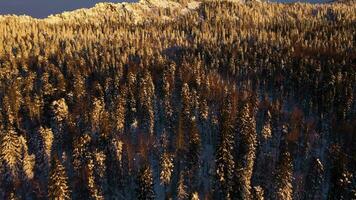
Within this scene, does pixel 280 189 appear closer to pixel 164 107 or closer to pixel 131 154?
pixel 131 154

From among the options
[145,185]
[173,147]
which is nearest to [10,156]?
[145,185]

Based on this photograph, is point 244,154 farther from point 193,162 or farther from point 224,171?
point 224,171

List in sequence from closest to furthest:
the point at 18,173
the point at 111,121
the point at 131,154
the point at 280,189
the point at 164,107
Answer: the point at 280,189 → the point at 18,173 → the point at 131,154 → the point at 111,121 → the point at 164,107

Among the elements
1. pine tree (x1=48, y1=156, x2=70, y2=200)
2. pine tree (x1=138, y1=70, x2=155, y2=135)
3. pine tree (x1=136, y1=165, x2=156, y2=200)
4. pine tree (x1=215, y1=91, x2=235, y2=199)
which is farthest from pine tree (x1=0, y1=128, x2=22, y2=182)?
pine tree (x1=215, y1=91, x2=235, y2=199)

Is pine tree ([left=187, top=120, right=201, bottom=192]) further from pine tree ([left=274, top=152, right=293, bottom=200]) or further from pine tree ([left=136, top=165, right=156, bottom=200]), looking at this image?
pine tree ([left=274, top=152, right=293, bottom=200])

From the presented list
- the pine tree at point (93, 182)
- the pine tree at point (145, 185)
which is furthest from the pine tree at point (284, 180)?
the pine tree at point (93, 182)

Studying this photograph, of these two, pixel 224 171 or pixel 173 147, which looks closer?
pixel 224 171

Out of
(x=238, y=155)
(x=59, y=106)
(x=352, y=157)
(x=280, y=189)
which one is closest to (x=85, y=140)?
(x=59, y=106)

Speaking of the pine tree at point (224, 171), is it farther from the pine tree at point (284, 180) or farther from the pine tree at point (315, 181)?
the pine tree at point (315, 181)

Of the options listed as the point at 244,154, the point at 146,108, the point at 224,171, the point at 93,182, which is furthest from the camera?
the point at 146,108
